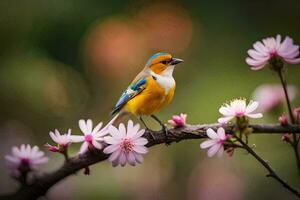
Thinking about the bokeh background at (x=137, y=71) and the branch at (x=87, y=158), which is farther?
the bokeh background at (x=137, y=71)

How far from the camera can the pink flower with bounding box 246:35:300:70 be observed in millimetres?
757

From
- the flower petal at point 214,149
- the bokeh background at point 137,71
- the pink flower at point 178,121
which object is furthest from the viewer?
the bokeh background at point 137,71

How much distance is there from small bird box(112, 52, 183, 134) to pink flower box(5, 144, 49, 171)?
13.8 inches

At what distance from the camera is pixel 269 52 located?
0.78 m

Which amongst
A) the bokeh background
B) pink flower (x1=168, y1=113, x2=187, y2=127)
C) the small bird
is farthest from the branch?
the bokeh background

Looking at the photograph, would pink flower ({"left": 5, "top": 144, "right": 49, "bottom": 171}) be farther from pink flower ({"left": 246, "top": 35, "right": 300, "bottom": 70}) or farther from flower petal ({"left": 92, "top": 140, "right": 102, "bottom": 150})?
pink flower ({"left": 246, "top": 35, "right": 300, "bottom": 70})

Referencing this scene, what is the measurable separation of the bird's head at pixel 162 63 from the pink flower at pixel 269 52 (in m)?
0.33

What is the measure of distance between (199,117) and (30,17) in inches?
45.2

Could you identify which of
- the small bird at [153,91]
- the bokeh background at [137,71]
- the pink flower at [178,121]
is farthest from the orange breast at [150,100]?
the bokeh background at [137,71]

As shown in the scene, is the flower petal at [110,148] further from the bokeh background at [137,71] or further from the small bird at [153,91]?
the bokeh background at [137,71]

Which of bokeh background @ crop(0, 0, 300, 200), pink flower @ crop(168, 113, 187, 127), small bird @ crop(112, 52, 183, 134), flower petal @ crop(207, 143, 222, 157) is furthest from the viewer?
bokeh background @ crop(0, 0, 300, 200)

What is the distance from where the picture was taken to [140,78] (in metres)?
1.18

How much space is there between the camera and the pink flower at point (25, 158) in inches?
28.5

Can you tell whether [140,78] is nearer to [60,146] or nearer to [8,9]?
[60,146]
